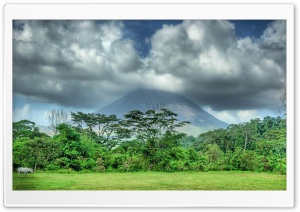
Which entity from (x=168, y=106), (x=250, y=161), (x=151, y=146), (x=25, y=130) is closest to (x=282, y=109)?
(x=250, y=161)

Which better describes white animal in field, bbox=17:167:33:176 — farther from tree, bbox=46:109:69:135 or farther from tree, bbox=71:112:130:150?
tree, bbox=71:112:130:150

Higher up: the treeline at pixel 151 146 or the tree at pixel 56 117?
the tree at pixel 56 117

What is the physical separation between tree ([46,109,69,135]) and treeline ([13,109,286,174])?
0.05 metres

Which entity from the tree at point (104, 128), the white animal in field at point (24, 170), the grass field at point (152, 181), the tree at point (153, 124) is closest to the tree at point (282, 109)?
the grass field at point (152, 181)

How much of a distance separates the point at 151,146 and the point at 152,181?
25.3 inches

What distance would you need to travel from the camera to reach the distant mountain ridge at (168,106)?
7.49 m

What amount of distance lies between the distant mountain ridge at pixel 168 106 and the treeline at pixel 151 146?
11 cm

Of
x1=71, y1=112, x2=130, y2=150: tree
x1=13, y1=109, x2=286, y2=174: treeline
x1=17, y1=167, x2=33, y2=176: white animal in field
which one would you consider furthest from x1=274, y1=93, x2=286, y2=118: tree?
x1=17, y1=167, x2=33, y2=176: white animal in field

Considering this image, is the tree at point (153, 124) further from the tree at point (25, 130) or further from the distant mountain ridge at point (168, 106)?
the tree at point (25, 130)

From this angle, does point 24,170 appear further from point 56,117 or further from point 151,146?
point 151,146

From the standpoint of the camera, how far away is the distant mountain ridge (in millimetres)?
7488
